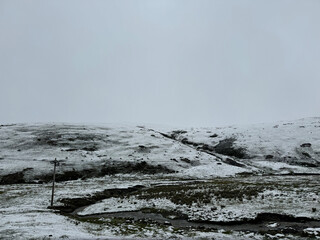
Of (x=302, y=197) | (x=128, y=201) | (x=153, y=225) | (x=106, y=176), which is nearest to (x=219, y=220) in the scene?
(x=153, y=225)

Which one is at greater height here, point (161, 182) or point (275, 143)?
point (275, 143)

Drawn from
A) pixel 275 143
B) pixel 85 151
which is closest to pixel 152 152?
pixel 85 151

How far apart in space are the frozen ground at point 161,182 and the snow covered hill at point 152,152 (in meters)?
0.27

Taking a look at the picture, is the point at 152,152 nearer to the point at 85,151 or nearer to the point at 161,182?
the point at 85,151

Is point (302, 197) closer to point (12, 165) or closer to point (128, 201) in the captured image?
point (128, 201)

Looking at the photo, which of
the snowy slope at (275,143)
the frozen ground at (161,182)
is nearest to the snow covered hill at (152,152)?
the snowy slope at (275,143)

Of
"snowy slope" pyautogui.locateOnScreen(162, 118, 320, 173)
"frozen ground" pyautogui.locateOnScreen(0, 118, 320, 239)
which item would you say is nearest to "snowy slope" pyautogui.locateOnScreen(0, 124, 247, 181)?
"frozen ground" pyautogui.locateOnScreen(0, 118, 320, 239)

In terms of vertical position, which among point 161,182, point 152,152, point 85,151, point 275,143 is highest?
point 275,143

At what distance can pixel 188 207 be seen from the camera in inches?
1272

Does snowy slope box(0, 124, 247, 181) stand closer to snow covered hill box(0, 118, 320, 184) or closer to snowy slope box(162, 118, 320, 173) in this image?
snow covered hill box(0, 118, 320, 184)

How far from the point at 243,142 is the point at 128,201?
210ft

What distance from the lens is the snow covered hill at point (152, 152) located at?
6825cm

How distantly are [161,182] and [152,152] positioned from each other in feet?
94.0

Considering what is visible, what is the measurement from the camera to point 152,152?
277ft
